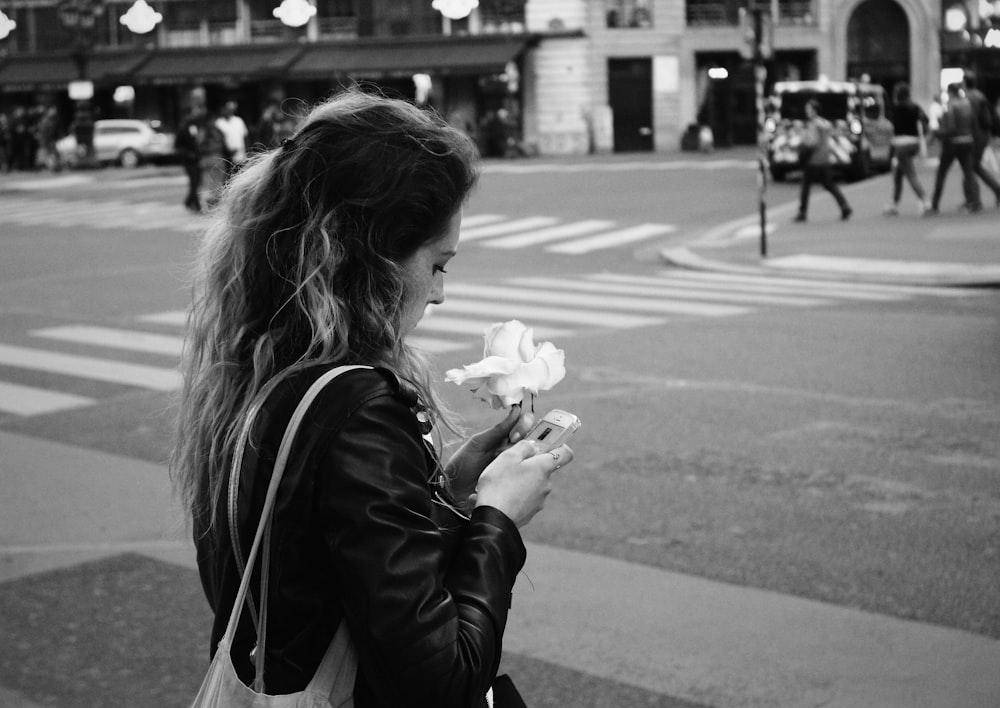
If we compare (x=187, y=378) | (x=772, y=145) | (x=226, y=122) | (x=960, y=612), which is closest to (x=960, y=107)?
(x=772, y=145)

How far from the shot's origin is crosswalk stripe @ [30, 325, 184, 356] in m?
11.4

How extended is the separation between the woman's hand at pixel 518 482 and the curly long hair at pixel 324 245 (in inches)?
7.1

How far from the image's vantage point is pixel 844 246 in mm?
17953

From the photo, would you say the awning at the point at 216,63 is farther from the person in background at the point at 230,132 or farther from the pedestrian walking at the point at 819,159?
the pedestrian walking at the point at 819,159

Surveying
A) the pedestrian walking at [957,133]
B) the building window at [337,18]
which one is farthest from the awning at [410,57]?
the pedestrian walking at [957,133]

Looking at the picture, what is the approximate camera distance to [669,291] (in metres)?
14.6

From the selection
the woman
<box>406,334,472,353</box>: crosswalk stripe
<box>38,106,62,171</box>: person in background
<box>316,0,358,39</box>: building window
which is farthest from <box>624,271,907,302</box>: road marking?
<box>316,0,358,39</box>: building window

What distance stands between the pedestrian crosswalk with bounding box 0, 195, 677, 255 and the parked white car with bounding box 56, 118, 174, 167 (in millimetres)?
15252

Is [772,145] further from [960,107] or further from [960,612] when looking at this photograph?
[960,612]

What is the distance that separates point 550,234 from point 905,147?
17.5ft

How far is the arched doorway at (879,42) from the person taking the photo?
165 feet

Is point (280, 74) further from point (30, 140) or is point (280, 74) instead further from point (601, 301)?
point (601, 301)

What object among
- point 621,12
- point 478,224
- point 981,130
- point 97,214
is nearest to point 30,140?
point 621,12

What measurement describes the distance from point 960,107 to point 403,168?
A: 762 inches
